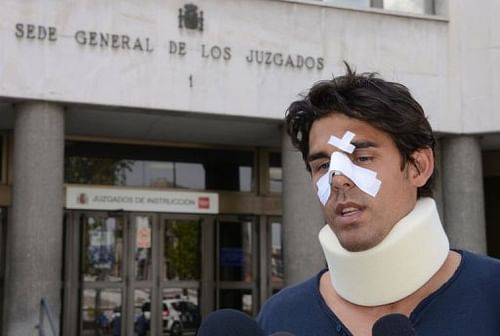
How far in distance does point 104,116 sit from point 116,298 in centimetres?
364

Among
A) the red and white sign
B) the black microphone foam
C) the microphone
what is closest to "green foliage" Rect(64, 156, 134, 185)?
the red and white sign

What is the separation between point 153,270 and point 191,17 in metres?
4.90

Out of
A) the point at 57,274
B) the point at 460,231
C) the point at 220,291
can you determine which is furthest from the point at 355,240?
the point at 220,291

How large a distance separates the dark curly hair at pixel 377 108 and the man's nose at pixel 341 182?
154mm

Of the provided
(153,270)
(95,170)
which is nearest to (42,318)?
(153,270)

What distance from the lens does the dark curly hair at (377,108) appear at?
71.4 inches

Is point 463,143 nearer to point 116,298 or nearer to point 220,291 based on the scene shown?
point 220,291

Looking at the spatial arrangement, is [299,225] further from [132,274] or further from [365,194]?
[365,194]

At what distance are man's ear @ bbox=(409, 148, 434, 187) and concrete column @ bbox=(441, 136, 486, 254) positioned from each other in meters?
11.6

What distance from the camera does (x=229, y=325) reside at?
4.88 ft

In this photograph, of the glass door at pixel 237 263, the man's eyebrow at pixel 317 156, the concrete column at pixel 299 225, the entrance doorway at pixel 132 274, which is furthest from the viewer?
the glass door at pixel 237 263

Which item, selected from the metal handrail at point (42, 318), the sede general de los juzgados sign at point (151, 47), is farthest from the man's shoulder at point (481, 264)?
the sede general de los juzgados sign at point (151, 47)

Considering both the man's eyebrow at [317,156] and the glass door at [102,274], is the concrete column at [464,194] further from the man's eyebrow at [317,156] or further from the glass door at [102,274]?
the man's eyebrow at [317,156]

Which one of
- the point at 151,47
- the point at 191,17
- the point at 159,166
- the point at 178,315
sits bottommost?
the point at 178,315
